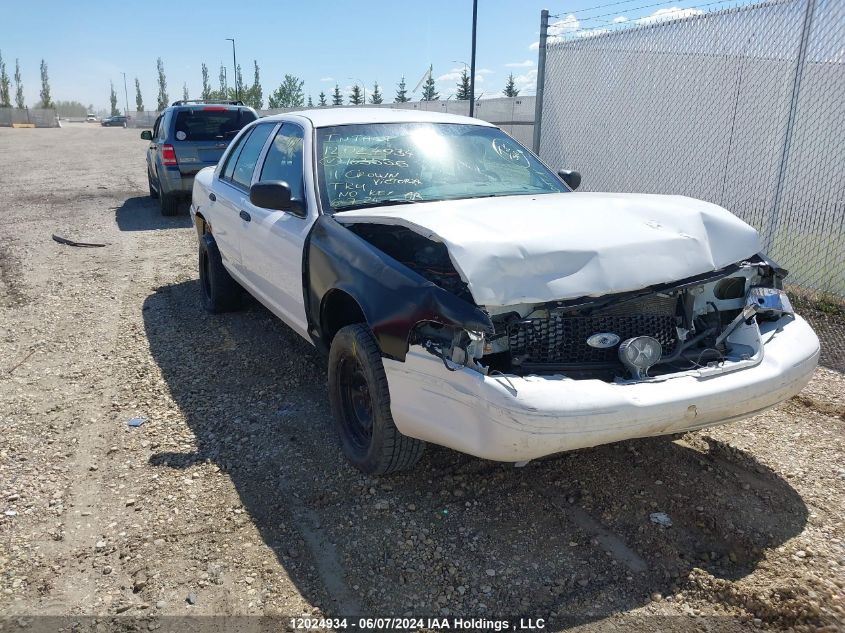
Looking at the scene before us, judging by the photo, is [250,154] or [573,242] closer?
[573,242]

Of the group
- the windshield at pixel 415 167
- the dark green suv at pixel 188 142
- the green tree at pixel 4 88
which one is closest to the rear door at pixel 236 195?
the windshield at pixel 415 167

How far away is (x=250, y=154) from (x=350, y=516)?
10.6ft

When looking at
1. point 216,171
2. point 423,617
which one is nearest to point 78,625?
point 423,617

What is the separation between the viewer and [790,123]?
6438 mm

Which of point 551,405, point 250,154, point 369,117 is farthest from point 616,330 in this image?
point 250,154

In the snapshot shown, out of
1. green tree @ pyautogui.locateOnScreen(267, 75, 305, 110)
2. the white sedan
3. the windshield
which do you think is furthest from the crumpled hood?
green tree @ pyautogui.locateOnScreen(267, 75, 305, 110)

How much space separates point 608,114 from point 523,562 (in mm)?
6997

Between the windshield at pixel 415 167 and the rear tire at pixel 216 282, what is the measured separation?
2059 mm

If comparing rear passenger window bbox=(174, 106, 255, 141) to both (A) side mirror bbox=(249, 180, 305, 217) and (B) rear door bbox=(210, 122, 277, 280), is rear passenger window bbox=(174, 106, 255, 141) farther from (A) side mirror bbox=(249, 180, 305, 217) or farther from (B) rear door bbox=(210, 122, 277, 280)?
(A) side mirror bbox=(249, 180, 305, 217)

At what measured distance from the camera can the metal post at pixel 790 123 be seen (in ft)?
20.4

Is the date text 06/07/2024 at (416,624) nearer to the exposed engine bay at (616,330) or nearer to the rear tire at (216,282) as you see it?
the exposed engine bay at (616,330)

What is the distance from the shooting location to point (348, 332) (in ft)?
11.1

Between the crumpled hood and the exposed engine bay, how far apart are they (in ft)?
0.31

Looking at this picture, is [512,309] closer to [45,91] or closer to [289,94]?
[289,94]
